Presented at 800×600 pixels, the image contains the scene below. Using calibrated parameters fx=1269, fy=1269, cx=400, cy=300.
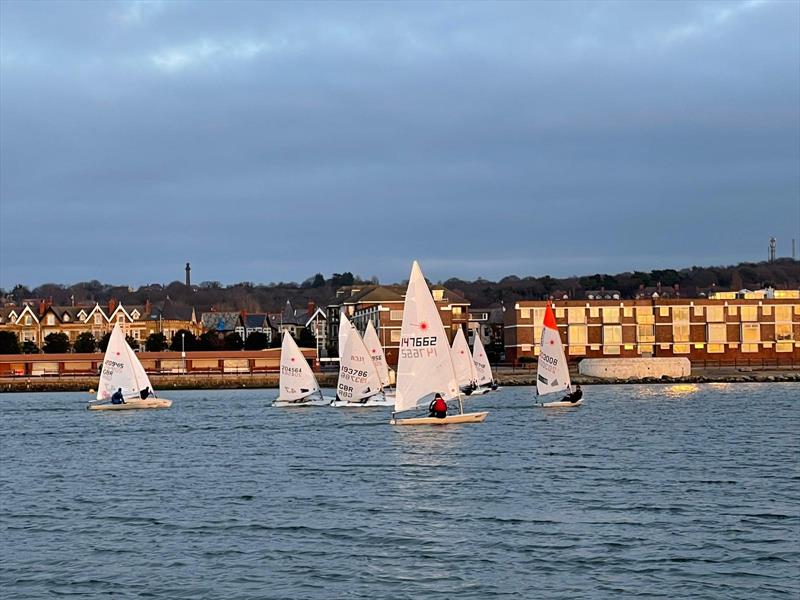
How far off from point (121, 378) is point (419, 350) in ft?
101

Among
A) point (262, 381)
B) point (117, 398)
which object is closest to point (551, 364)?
point (117, 398)

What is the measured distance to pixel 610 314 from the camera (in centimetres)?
13150

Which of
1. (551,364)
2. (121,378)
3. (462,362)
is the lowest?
(121,378)

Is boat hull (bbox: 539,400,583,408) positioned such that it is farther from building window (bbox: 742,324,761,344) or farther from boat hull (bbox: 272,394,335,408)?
building window (bbox: 742,324,761,344)

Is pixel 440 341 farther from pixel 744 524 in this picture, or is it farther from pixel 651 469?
pixel 744 524

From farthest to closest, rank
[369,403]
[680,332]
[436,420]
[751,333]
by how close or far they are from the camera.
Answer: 1. [680,332]
2. [751,333]
3. [369,403]
4. [436,420]

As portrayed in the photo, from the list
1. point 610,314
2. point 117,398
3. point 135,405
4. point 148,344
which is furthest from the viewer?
point 148,344

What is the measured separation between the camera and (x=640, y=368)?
114375mm

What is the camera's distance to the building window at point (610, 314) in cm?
13138

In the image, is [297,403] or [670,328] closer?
[297,403]

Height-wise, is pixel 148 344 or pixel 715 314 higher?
pixel 715 314

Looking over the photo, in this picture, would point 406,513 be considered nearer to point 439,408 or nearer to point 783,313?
point 439,408

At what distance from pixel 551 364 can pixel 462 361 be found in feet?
51.3

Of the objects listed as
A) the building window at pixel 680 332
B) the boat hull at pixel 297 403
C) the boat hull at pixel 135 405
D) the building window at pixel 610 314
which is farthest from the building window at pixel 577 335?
the boat hull at pixel 135 405
